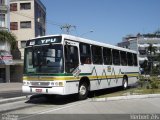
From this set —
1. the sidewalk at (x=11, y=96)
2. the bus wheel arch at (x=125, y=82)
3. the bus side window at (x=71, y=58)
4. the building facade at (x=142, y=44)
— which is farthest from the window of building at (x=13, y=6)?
the building facade at (x=142, y=44)

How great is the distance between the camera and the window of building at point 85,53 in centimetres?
1792

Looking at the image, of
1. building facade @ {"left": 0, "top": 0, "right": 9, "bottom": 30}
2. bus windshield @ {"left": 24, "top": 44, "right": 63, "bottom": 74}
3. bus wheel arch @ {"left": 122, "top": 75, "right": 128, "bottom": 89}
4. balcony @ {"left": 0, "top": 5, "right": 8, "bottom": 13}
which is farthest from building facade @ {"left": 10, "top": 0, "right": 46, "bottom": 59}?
bus windshield @ {"left": 24, "top": 44, "right": 63, "bottom": 74}

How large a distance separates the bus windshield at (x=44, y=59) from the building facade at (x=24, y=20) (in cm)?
3951

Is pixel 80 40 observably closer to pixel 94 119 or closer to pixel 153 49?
pixel 94 119

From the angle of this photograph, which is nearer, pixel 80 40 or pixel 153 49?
pixel 80 40

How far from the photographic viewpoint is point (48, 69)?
16297 mm

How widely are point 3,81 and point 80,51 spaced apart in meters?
36.8

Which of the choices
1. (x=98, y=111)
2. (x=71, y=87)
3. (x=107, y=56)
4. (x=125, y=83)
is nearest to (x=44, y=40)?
(x=71, y=87)

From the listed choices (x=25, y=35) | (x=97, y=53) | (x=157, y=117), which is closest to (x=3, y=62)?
(x=25, y=35)

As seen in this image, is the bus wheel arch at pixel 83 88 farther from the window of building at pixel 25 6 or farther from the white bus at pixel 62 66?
the window of building at pixel 25 6

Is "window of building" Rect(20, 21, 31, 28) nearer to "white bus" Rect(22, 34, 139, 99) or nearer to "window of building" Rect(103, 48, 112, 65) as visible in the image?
"window of building" Rect(103, 48, 112, 65)

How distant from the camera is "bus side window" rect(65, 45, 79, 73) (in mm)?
16344

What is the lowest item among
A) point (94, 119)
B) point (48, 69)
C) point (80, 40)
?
point (94, 119)

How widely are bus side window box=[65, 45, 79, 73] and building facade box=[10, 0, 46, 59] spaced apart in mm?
39978
